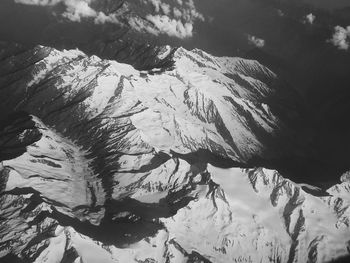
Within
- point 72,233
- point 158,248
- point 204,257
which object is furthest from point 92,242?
point 204,257

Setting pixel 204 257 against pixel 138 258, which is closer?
pixel 138 258

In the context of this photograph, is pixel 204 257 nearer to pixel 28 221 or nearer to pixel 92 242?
pixel 92 242

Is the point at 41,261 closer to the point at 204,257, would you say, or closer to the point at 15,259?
the point at 15,259

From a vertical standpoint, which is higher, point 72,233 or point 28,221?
point 72,233

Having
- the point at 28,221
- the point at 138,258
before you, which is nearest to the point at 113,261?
the point at 138,258

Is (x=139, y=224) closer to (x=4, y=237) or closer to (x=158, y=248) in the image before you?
(x=158, y=248)

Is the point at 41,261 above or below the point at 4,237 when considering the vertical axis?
above

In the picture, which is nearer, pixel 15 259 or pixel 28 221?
pixel 15 259

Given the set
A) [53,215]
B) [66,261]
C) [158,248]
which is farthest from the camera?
[53,215]

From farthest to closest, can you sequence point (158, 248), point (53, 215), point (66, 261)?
point (53, 215), point (158, 248), point (66, 261)
